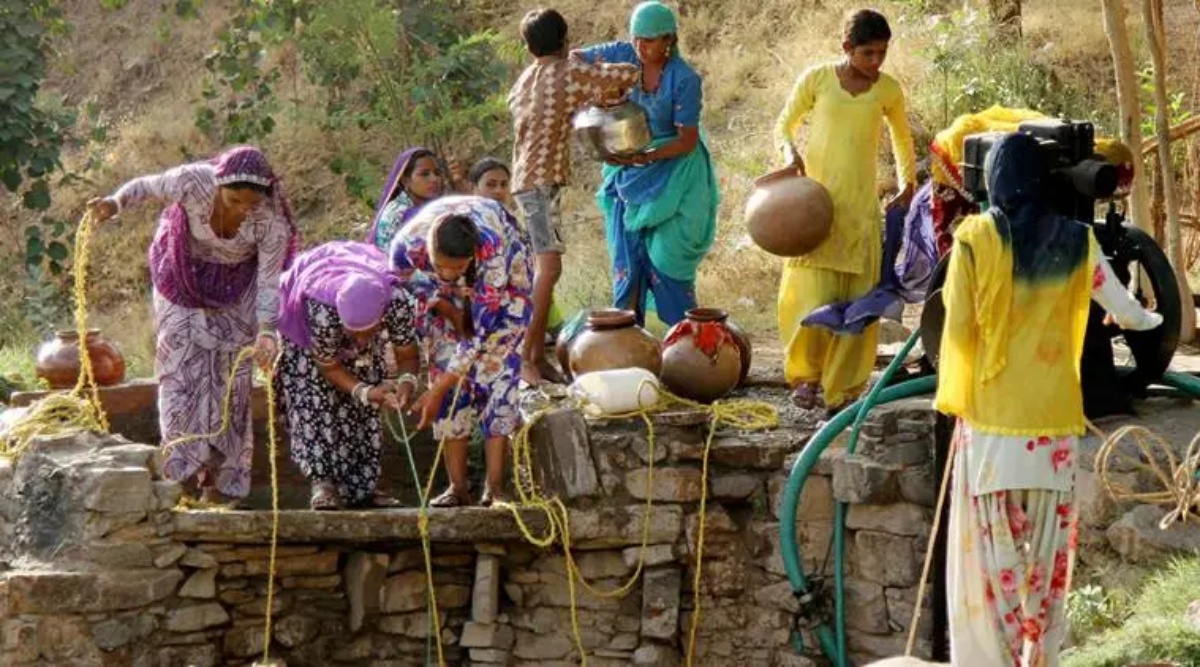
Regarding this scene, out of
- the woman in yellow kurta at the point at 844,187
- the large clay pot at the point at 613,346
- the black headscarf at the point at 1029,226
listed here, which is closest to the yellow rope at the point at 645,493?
the large clay pot at the point at 613,346

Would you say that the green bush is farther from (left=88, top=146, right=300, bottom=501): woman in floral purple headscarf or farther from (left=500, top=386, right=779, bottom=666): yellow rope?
(left=88, top=146, right=300, bottom=501): woman in floral purple headscarf

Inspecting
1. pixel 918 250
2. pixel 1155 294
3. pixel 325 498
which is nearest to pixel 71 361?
pixel 325 498

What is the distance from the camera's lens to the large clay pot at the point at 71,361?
28.0 feet

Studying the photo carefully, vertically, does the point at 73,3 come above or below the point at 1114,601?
above

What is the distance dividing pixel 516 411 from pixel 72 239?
657 cm

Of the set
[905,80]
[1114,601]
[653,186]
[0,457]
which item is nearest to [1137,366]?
[1114,601]

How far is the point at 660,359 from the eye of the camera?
26.6ft

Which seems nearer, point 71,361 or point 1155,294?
point 1155,294

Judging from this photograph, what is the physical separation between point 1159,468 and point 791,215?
178 centimetres

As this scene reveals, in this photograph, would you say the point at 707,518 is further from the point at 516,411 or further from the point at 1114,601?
the point at 1114,601

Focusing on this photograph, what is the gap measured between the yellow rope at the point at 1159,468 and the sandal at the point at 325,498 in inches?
113

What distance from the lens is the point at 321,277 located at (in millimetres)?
7137

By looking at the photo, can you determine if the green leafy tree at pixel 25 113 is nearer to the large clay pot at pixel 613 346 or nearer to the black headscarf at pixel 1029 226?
the large clay pot at pixel 613 346

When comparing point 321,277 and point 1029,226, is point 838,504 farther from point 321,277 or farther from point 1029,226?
point 1029,226
